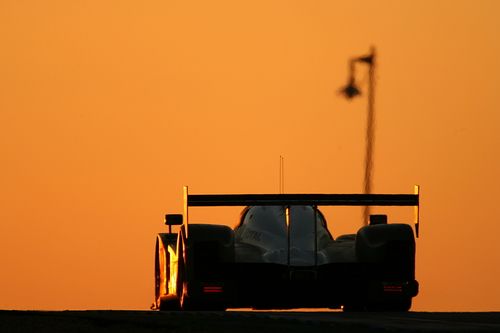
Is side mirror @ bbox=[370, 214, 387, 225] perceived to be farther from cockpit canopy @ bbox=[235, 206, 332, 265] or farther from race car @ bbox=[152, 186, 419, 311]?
race car @ bbox=[152, 186, 419, 311]

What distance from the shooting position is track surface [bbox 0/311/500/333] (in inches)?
630

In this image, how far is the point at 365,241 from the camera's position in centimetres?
2494

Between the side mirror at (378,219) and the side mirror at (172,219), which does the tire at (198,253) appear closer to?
the side mirror at (172,219)

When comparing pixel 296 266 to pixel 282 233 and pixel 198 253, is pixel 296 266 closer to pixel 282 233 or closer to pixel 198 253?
pixel 282 233

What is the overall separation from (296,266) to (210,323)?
7.65 meters

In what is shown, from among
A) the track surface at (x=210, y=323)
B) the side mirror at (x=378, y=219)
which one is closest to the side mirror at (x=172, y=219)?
the side mirror at (x=378, y=219)

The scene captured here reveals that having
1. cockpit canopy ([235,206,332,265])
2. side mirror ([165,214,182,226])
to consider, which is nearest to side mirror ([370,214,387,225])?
cockpit canopy ([235,206,332,265])

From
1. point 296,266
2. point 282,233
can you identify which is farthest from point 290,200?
point 296,266

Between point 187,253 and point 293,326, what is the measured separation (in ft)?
26.5

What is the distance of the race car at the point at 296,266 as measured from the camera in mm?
24500

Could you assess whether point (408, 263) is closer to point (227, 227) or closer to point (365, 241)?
point (365, 241)

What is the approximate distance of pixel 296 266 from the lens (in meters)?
24.6

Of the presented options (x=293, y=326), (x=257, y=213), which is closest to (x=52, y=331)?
(x=293, y=326)

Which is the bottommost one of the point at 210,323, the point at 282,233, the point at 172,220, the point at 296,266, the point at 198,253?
the point at 210,323
